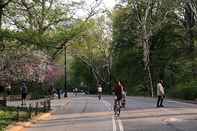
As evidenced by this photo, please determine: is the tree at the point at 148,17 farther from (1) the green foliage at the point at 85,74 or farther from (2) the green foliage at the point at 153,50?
(1) the green foliage at the point at 85,74

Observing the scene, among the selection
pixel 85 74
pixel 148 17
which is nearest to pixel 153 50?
pixel 148 17

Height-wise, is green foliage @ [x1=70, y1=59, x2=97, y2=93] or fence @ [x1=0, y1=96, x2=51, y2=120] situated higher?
green foliage @ [x1=70, y1=59, x2=97, y2=93]

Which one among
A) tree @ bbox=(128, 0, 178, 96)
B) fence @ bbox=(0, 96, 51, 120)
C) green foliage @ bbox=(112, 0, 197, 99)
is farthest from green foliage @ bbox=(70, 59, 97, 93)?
fence @ bbox=(0, 96, 51, 120)

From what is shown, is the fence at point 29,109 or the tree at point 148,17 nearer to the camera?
the fence at point 29,109

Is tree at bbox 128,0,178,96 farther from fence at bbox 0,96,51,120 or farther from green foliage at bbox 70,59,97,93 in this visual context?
green foliage at bbox 70,59,97,93

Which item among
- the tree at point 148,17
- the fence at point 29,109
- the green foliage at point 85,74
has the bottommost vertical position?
the fence at point 29,109

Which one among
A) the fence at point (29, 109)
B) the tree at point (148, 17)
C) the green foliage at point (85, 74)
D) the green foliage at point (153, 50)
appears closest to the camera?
the fence at point (29, 109)

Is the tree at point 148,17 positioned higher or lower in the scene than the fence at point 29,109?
higher

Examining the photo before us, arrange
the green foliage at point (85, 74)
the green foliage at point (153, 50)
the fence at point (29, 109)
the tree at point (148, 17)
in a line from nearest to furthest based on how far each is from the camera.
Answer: the fence at point (29, 109) → the tree at point (148, 17) → the green foliage at point (153, 50) → the green foliage at point (85, 74)

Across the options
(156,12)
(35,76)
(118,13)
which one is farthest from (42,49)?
(118,13)

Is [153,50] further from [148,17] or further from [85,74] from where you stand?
[85,74]

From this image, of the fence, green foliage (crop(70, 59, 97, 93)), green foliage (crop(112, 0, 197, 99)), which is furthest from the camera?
green foliage (crop(70, 59, 97, 93))

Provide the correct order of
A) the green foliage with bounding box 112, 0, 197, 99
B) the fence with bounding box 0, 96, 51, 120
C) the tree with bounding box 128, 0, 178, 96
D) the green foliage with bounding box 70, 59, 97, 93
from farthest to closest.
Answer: the green foliage with bounding box 70, 59, 97, 93 < the green foliage with bounding box 112, 0, 197, 99 < the tree with bounding box 128, 0, 178, 96 < the fence with bounding box 0, 96, 51, 120

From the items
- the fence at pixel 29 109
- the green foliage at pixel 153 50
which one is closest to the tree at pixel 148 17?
the green foliage at pixel 153 50
